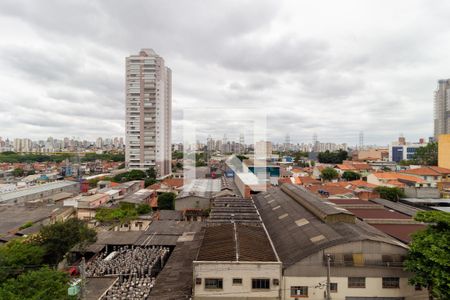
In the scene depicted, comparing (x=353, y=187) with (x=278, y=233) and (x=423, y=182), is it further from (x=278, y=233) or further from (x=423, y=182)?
(x=278, y=233)

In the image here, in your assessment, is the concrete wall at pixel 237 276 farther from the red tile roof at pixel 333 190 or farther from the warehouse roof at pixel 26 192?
the warehouse roof at pixel 26 192

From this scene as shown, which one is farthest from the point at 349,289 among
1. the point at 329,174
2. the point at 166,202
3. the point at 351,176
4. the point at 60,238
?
the point at 351,176

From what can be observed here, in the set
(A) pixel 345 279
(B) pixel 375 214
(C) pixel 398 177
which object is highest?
(C) pixel 398 177

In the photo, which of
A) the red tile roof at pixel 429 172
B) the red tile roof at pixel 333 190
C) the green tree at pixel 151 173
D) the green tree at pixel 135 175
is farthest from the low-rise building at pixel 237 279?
the green tree at pixel 151 173

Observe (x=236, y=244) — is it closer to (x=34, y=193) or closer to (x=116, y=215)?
(x=116, y=215)

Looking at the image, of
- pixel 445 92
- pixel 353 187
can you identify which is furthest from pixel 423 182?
pixel 445 92

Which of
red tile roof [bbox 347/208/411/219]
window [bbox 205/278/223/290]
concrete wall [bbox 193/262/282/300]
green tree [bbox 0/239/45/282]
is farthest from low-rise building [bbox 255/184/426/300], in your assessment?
green tree [bbox 0/239/45/282]

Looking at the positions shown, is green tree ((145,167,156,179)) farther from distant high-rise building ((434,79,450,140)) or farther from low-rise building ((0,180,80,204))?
distant high-rise building ((434,79,450,140))
